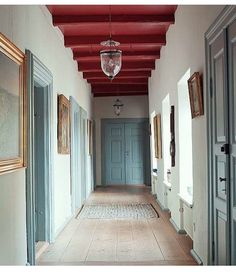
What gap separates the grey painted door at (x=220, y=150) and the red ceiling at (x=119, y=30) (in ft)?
8.71

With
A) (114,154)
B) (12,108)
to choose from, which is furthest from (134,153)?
(12,108)

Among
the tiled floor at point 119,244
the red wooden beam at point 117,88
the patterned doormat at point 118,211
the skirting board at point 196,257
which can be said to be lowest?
the patterned doormat at point 118,211

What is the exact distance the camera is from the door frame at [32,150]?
3.81 meters

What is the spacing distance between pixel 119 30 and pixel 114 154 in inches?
280

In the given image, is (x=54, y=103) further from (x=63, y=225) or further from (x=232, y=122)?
(x=232, y=122)

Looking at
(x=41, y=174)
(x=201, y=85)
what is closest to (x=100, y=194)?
(x=41, y=174)

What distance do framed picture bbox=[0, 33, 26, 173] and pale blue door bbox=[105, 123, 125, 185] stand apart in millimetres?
9735

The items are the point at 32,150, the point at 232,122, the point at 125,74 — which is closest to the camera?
the point at 232,122

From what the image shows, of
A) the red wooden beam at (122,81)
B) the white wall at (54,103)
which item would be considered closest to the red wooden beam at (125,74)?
the red wooden beam at (122,81)

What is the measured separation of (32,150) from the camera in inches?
155

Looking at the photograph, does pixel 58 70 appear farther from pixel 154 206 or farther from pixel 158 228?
pixel 154 206

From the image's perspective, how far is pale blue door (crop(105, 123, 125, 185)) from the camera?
1326cm

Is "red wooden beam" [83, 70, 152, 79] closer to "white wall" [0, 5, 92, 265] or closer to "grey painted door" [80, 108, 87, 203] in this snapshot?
"grey painted door" [80, 108, 87, 203]

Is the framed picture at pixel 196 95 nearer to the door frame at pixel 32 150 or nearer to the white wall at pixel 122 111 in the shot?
the door frame at pixel 32 150
